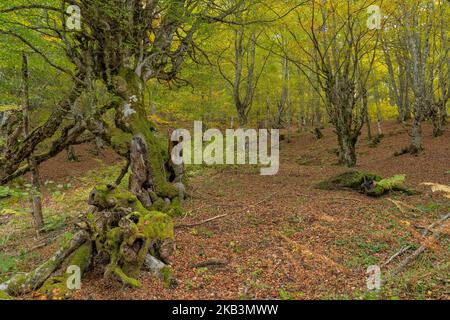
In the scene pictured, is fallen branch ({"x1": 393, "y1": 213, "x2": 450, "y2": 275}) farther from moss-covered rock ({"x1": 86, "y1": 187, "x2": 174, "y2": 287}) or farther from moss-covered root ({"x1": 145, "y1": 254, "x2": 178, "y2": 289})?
moss-covered rock ({"x1": 86, "y1": 187, "x2": 174, "y2": 287})

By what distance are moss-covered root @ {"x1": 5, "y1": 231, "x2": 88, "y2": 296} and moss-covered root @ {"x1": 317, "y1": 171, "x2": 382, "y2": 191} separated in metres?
6.83

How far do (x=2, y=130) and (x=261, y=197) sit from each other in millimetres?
6668

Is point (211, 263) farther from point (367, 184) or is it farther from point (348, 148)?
point (348, 148)

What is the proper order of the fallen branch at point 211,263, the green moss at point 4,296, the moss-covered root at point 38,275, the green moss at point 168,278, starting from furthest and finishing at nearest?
the fallen branch at point 211,263 → the green moss at point 168,278 → the moss-covered root at point 38,275 → the green moss at point 4,296

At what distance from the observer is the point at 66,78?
12.6m

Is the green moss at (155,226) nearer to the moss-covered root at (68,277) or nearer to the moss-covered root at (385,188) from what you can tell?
the moss-covered root at (68,277)

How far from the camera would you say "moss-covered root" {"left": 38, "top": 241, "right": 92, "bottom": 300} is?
12.5ft

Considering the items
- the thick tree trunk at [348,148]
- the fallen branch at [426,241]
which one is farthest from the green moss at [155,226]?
the thick tree trunk at [348,148]

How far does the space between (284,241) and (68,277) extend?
11.1ft

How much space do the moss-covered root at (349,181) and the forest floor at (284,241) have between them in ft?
1.08

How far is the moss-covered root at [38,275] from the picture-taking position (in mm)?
3925

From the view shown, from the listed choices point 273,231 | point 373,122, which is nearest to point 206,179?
point 273,231

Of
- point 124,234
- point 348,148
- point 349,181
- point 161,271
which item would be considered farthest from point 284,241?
point 348,148

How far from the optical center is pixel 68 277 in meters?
4.09
